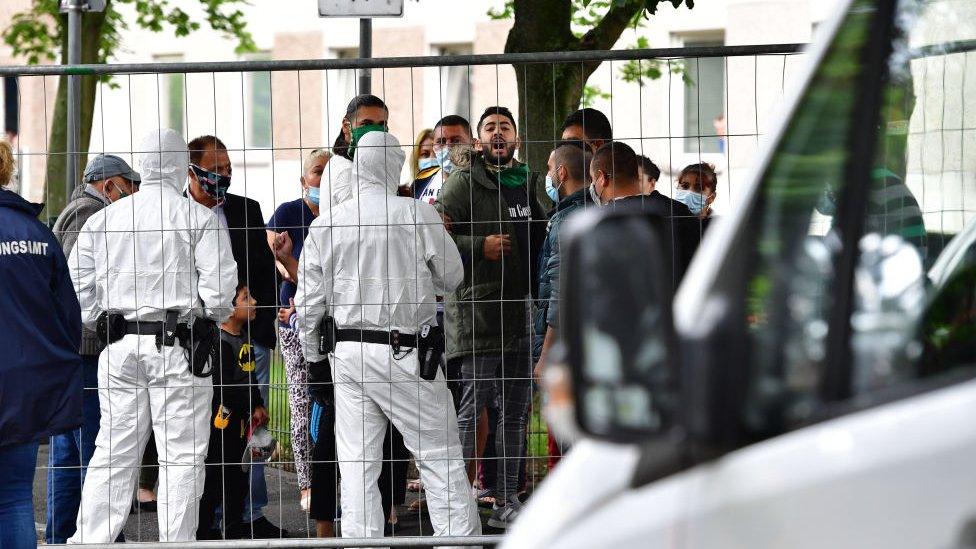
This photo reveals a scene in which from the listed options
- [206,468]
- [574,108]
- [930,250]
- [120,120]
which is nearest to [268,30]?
[120,120]

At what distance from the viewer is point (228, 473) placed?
7.57m

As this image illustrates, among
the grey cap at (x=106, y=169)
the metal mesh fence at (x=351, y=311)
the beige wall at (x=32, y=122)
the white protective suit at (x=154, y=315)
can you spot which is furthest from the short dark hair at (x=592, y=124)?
the beige wall at (x=32, y=122)

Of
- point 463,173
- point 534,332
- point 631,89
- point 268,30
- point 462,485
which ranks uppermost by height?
point 268,30

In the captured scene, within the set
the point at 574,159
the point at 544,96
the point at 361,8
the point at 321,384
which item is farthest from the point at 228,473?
the point at 544,96

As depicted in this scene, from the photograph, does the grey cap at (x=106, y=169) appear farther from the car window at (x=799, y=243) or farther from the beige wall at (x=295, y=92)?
the beige wall at (x=295, y=92)

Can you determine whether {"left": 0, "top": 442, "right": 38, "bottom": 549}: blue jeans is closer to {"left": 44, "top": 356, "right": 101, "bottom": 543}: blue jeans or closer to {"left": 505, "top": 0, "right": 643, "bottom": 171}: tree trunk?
{"left": 44, "top": 356, "right": 101, "bottom": 543}: blue jeans

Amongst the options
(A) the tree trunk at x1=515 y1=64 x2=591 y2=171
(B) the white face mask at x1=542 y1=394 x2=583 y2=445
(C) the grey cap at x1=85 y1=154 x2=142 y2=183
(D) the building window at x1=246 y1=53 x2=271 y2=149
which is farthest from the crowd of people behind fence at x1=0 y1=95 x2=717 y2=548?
(D) the building window at x1=246 y1=53 x2=271 y2=149

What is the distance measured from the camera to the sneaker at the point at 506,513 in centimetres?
721

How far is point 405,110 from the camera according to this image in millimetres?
23172

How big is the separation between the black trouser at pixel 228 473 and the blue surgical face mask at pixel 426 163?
7.80 ft

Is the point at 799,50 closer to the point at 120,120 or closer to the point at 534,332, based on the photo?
the point at 534,332

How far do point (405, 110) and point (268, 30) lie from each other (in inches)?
163

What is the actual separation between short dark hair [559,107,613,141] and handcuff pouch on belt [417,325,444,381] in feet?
3.76

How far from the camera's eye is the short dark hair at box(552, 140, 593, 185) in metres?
6.89
